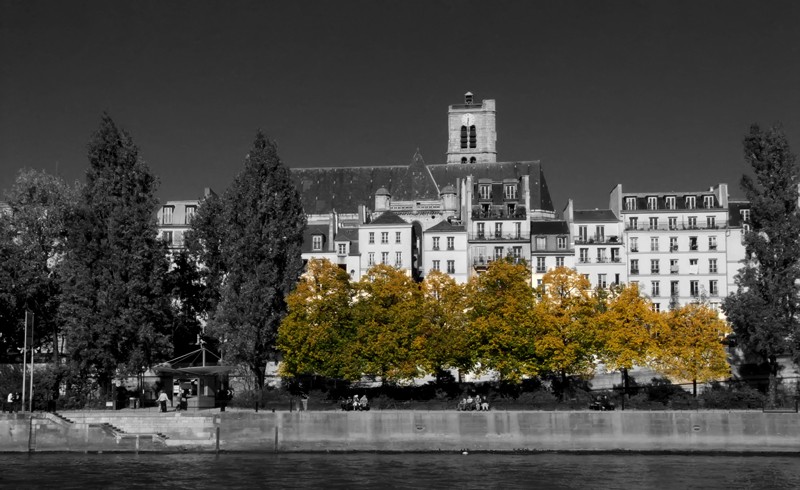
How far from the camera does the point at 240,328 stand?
62906mm

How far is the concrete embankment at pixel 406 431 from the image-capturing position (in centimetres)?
5262

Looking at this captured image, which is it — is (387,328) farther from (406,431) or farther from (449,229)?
(449,229)

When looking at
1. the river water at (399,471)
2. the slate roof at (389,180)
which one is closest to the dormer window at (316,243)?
the slate roof at (389,180)

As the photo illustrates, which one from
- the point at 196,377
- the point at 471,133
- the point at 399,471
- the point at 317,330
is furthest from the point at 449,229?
the point at 471,133

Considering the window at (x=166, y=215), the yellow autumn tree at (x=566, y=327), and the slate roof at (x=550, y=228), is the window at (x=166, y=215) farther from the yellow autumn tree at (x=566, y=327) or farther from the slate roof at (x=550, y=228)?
the yellow autumn tree at (x=566, y=327)

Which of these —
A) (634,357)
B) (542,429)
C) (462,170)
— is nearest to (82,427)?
(542,429)

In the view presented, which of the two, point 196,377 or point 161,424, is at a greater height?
point 196,377

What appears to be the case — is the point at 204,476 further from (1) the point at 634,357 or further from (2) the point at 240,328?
(1) the point at 634,357

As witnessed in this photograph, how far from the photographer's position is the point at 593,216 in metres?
94.6

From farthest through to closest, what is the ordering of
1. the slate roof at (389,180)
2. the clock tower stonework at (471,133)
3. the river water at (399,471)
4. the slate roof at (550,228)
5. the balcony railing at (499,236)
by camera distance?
the clock tower stonework at (471,133) < the slate roof at (389,180) < the slate roof at (550,228) < the balcony railing at (499,236) < the river water at (399,471)

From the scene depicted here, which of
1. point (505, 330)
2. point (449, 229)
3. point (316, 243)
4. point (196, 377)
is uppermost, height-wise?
point (449, 229)

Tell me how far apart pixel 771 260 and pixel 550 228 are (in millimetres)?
34536

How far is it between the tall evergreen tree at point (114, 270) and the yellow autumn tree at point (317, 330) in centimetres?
793

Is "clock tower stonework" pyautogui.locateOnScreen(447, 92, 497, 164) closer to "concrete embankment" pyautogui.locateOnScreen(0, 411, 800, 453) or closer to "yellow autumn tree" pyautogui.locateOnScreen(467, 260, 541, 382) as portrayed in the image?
"yellow autumn tree" pyautogui.locateOnScreen(467, 260, 541, 382)
